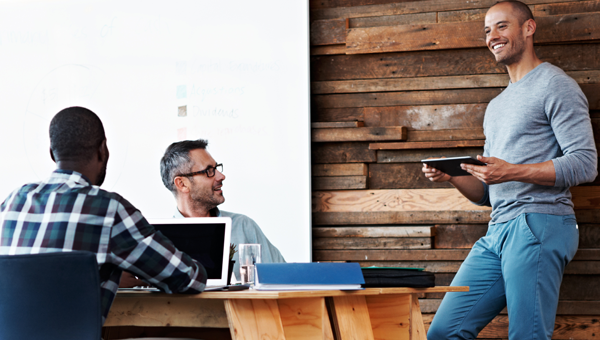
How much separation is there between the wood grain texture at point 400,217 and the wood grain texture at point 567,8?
1.07 metres

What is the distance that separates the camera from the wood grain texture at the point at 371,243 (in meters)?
3.31

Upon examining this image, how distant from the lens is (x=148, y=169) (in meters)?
3.64

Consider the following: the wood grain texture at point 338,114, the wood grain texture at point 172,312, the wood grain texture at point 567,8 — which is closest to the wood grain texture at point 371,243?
the wood grain texture at point 338,114

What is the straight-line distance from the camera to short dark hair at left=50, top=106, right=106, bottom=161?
175 centimetres

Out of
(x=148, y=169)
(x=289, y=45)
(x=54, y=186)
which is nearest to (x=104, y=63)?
(x=148, y=169)

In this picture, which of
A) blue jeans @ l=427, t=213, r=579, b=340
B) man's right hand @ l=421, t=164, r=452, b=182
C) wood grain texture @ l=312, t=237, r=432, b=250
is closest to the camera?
blue jeans @ l=427, t=213, r=579, b=340

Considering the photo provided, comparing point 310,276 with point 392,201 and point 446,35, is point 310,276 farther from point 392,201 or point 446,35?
point 446,35

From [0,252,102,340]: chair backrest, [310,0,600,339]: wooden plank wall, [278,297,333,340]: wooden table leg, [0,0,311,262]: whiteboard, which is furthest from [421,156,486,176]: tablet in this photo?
[0,252,102,340]: chair backrest

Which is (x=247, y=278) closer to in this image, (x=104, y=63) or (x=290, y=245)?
(x=290, y=245)

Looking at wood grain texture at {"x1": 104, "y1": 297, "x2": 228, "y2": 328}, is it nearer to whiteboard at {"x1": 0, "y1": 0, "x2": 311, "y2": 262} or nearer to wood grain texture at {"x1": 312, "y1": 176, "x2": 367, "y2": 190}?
whiteboard at {"x1": 0, "y1": 0, "x2": 311, "y2": 262}

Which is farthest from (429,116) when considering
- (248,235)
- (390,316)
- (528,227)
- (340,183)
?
(390,316)

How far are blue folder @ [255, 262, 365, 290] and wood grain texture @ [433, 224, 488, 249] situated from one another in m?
1.64

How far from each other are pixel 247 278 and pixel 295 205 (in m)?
1.21

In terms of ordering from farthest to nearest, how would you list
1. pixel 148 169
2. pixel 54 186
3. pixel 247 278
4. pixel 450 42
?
pixel 148 169 → pixel 450 42 → pixel 247 278 → pixel 54 186
